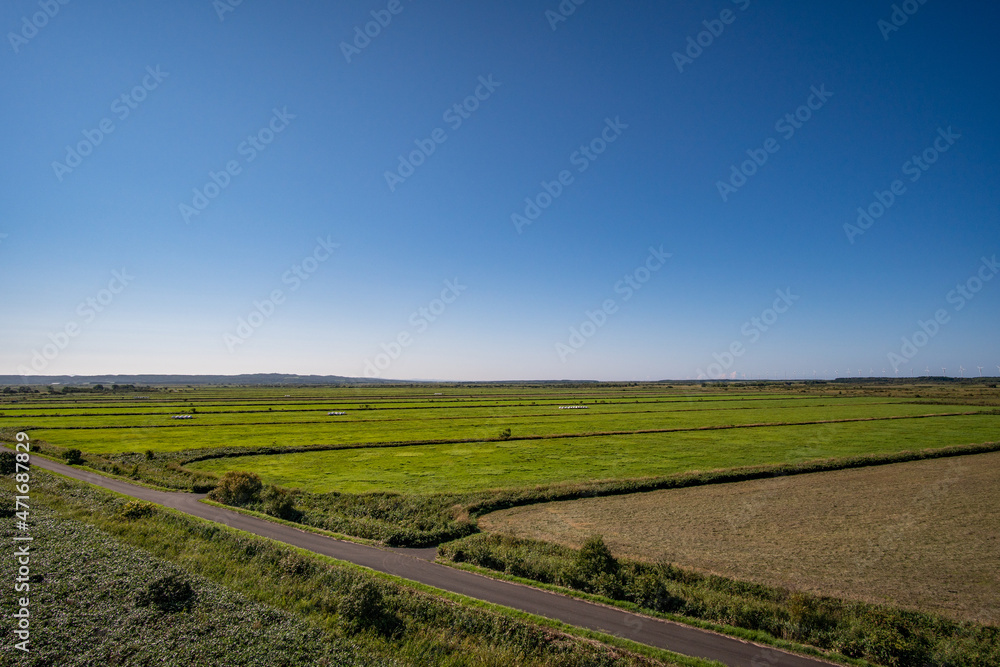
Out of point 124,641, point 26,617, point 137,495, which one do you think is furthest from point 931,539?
point 137,495

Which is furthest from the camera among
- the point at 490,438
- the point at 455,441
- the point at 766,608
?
the point at 490,438

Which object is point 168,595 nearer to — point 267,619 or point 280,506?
point 267,619

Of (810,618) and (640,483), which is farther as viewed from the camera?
(640,483)

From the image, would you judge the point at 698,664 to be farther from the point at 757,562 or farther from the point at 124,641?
the point at 124,641

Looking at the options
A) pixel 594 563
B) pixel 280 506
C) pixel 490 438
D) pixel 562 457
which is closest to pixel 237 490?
pixel 280 506

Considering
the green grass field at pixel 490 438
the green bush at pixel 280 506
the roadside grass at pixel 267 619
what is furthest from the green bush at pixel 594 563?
the green bush at pixel 280 506

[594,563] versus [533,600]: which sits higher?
[594,563]
